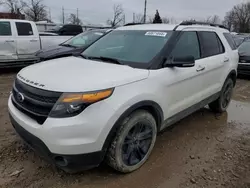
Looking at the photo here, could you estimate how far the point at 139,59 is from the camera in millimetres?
3283

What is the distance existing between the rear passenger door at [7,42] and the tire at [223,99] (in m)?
7.01

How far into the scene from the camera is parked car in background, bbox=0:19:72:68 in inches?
340

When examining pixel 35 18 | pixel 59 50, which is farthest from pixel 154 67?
pixel 35 18

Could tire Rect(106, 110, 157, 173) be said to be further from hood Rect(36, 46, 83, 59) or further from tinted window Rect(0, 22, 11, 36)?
tinted window Rect(0, 22, 11, 36)

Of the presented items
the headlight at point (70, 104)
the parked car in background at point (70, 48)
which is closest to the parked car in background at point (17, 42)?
the parked car in background at point (70, 48)

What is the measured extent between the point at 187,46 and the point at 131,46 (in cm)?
88

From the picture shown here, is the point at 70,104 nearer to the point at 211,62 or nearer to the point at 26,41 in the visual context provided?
the point at 211,62

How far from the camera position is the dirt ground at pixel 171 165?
2.87 m

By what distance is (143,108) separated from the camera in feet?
9.83

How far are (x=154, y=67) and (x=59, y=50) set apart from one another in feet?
17.7

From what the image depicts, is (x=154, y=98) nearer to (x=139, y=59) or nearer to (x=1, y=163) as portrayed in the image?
(x=139, y=59)

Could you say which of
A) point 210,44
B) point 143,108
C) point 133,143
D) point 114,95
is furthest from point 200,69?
point 114,95

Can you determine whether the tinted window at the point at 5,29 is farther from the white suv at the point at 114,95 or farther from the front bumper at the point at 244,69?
the front bumper at the point at 244,69

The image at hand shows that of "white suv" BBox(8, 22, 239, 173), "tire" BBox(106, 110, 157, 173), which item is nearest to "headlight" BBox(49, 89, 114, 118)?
"white suv" BBox(8, 22, 239, 173)
